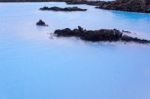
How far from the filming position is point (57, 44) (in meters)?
7.61

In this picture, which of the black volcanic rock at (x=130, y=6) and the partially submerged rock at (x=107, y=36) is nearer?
the partially submerged rock at (x=107, y=36)

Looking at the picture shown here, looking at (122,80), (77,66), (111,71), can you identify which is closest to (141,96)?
(122,80)

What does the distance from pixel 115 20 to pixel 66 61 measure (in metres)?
4.67

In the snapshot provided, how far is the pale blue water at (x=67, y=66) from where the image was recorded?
4.98 metres

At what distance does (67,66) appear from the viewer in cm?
611

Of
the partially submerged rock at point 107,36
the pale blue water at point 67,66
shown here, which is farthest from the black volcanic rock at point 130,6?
the partially submerged rock at point 107,36

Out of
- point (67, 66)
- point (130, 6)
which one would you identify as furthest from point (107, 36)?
point (130, 6)

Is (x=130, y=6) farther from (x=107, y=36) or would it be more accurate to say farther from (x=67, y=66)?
(x=67, y=66)

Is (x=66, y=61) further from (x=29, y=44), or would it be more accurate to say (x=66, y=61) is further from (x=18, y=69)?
(x=29, y=44)

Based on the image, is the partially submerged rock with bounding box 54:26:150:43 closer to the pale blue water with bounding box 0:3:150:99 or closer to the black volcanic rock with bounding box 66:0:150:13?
the pale blue water with bounding box 0:3:150:99

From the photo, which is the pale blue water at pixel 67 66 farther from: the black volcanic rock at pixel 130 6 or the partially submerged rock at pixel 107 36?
the black volcanic rock at pixel 130 6

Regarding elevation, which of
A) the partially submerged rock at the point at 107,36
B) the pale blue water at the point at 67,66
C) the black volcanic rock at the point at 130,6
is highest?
the black volcanic rock at the point at 130,6

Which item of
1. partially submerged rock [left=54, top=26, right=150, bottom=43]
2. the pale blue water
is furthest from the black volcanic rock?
partially submerged rock [left=54, top=26, right=150, bottom=43]

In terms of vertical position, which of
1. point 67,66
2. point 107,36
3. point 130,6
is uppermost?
point 130,6
